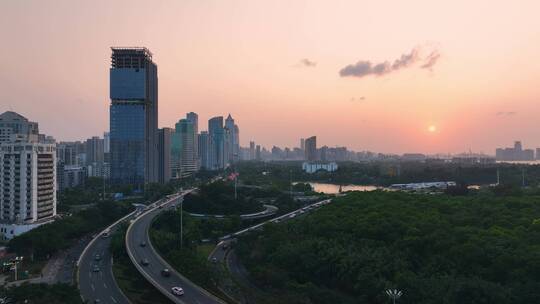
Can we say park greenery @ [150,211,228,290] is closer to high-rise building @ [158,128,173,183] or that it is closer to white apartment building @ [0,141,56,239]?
white apartment building @ [0,141,56,239]

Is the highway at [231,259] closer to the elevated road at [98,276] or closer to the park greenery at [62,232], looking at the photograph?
the elevated road at [98,276]

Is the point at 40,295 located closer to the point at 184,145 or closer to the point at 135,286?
the point at 135,286

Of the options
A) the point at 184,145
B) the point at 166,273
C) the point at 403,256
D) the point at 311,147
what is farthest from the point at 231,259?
the point at 311,147

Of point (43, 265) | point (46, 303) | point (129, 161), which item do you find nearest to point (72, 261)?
point (43, 265)

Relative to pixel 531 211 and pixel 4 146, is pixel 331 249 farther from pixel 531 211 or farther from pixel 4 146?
pixel 4 146

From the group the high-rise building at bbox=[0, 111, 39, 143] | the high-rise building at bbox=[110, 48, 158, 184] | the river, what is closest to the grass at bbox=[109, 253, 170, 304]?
the high-rise building at bbox=[0, 111, 39, 143]

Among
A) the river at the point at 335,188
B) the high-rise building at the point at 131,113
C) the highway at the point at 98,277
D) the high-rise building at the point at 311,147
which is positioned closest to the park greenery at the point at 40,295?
the highway at the point at 98,277
